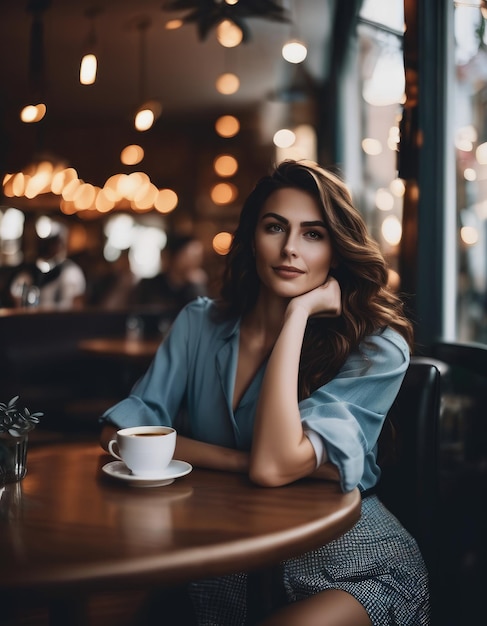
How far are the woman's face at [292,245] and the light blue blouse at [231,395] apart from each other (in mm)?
195

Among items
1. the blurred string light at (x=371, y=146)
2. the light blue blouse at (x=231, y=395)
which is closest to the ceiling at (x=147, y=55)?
the blurred string light at (x=371, y=146)

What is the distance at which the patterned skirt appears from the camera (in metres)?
1.36

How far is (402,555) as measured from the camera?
4.80 ft

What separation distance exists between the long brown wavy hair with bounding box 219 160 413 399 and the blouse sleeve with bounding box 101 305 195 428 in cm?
31

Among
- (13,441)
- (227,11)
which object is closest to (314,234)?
(13,441)

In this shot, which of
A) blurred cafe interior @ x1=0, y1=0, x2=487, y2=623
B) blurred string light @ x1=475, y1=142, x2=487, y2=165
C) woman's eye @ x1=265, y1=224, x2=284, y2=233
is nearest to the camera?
woman's eye @ x1=265, y1=224, x2=284, y2=233

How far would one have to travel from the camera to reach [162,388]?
1.68m

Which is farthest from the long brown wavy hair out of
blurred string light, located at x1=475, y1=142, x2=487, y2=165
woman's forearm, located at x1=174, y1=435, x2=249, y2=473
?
blurred string light, located at x1=475, y1=142, x2=487, y2=165

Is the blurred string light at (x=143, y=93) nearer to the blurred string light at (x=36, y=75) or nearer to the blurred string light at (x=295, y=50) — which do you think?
the blurred string light at (x=295, y=50)

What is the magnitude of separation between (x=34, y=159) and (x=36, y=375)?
231 centimetres

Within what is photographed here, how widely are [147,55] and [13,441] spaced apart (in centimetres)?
591

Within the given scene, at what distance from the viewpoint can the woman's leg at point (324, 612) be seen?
1.19 metres

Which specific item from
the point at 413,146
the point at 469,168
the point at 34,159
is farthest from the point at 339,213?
the point at 34,159

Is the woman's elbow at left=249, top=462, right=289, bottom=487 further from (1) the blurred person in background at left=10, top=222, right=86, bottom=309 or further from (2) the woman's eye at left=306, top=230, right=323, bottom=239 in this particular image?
(1) the blurred person in background at left=10, top=222, right=86, bottom=309
